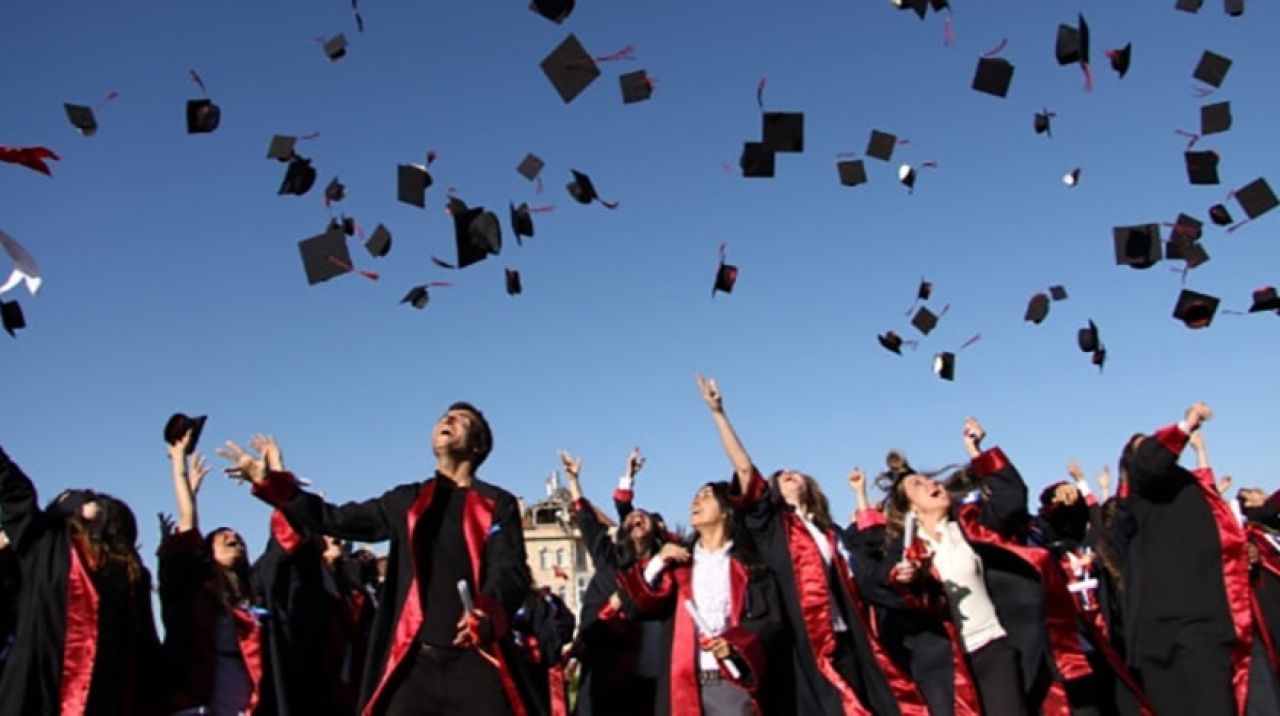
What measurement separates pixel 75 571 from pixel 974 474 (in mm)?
4697

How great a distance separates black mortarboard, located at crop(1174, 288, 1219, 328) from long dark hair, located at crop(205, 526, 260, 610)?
7553 millimetres

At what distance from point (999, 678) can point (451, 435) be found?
3.06m

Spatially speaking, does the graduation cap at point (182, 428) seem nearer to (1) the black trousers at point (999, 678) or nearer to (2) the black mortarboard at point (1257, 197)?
(1) the black trousers at point (999, 678)

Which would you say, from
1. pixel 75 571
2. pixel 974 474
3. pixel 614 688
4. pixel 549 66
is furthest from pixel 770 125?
pixel 75 571

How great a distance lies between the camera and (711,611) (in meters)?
6.10

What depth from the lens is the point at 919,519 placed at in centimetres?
668

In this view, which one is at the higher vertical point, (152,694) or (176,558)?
(176,558)

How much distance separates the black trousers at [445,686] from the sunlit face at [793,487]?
296 cm

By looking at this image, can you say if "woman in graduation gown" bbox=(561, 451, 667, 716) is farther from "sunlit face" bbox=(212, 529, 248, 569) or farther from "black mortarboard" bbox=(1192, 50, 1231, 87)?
"black mortarboard" bbox=(1192, 50, 1231, 87)

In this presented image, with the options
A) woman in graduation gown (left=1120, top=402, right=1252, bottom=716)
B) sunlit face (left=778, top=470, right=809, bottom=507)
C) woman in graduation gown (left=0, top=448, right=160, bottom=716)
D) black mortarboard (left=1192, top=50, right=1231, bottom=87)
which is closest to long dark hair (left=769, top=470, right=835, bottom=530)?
sunlit face (left=778, top=470, right=809, bottom=507)

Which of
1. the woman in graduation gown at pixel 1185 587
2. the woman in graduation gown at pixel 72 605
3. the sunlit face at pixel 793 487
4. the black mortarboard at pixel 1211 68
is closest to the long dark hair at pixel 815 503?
the sunlit face at pixel 793 487

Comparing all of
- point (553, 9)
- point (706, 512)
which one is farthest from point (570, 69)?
point (706, 512)

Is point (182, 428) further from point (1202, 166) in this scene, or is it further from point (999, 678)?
point (1202, 166)

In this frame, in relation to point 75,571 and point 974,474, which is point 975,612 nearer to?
point 974,474
